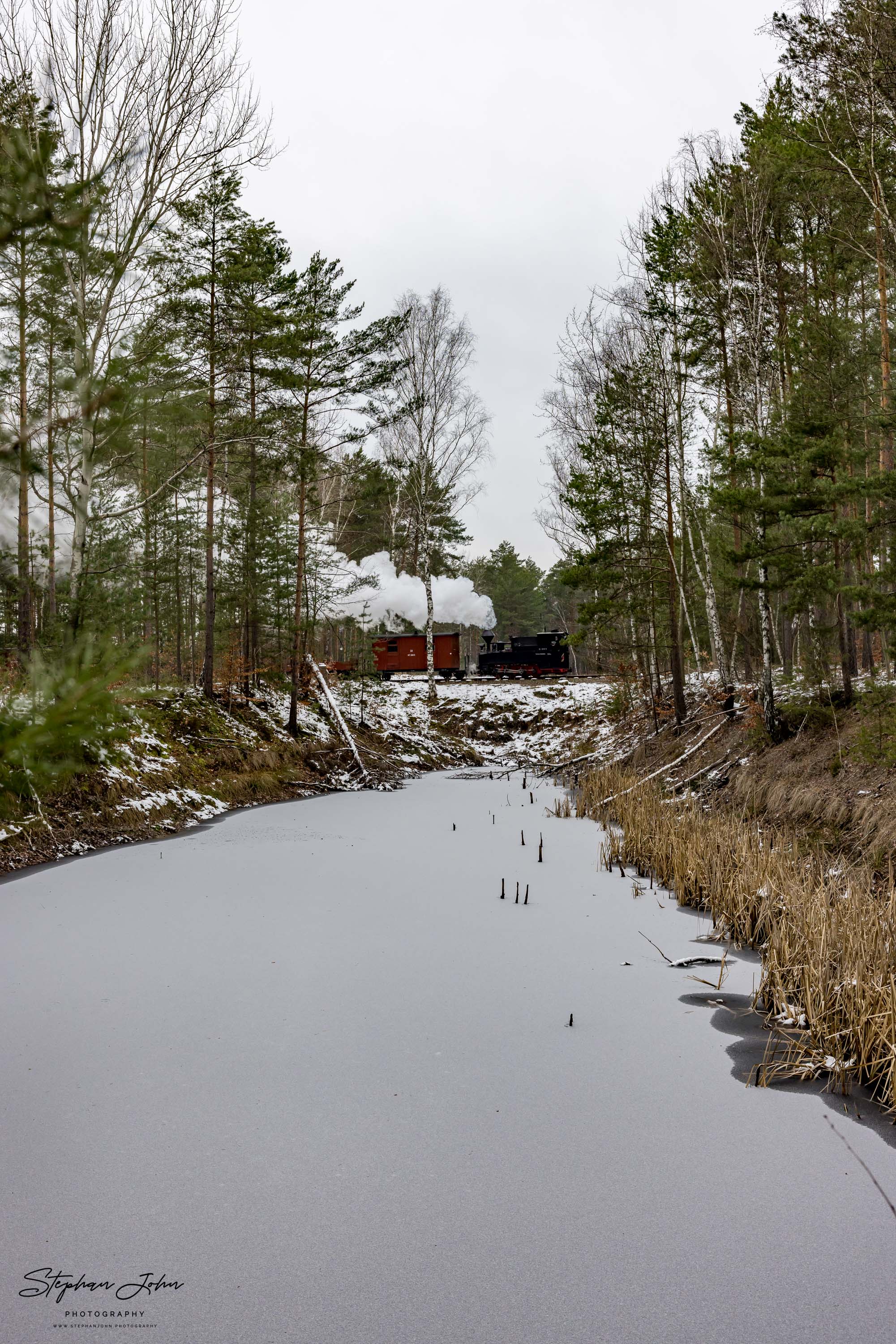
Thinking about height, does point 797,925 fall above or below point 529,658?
below

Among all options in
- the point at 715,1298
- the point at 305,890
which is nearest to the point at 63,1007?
the point at 305,890

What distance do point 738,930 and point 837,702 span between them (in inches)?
178

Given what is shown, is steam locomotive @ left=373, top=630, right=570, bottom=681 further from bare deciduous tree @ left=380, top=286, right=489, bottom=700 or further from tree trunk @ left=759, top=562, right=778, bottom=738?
tree trunk @ left=759, top=562, right=778, bottom=738

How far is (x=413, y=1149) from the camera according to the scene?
2240mm

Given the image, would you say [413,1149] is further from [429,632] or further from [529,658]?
[529,658]

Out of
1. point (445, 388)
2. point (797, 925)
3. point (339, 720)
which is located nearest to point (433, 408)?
point (445, 388)

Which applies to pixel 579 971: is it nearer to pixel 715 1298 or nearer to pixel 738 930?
pixel 738 930

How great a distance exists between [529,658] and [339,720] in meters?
10.7

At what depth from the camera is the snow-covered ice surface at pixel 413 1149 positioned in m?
1.67

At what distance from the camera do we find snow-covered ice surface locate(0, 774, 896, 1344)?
65.9 inches

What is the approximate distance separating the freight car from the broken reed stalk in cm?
1478

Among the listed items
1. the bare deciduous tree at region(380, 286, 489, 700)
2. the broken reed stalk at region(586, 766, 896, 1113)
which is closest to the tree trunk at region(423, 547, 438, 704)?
the bare deciduous tree at region(380, 286, 489, 700)

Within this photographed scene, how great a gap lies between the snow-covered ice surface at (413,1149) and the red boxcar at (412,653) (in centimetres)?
1727

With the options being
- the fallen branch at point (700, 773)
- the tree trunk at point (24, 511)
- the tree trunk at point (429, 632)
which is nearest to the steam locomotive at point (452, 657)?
the tree trunk at point (429, 632)
